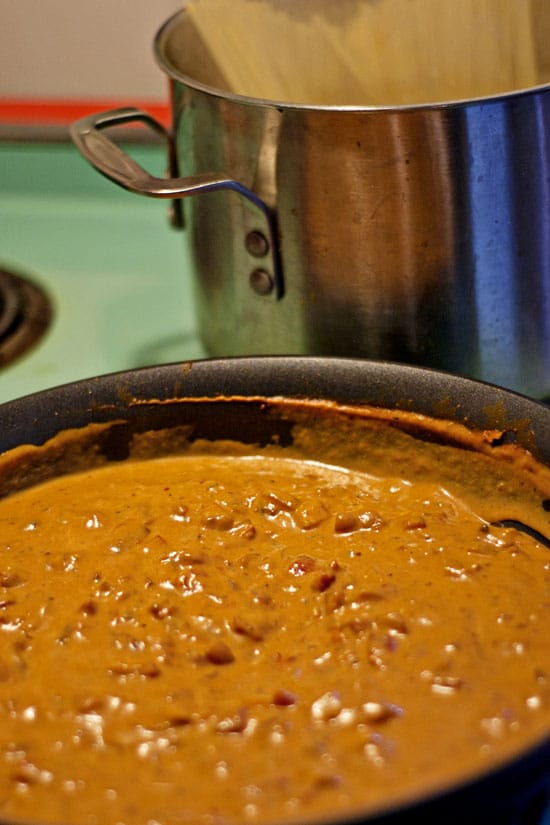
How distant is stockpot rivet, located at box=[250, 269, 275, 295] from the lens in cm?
98

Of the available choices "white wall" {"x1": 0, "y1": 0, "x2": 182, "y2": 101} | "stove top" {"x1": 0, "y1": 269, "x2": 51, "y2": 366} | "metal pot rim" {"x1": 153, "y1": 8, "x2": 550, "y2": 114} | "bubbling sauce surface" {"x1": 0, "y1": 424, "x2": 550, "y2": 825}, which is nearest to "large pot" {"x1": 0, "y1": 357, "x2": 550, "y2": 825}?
"bubbling sauce surface" {"x1": 0, "y1": 424, "x2": 550, "y2": 825}

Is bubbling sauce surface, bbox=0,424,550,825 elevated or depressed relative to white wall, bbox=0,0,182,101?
depressed

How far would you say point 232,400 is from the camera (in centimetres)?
94

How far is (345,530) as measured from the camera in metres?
0.87

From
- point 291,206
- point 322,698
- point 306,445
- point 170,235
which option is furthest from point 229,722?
point 170,235

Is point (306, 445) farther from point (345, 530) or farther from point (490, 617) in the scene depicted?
point (490, 617)

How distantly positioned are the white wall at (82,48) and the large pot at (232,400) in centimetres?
96

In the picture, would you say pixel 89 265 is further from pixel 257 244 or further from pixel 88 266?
pixel 257 244

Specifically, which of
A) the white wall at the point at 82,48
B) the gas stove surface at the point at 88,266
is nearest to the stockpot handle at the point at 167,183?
the gas stove surface at the point at 88,266

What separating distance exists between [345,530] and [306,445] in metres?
0.11

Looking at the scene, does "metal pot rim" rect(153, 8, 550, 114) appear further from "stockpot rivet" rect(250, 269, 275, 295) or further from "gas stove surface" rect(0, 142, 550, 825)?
"gas stove surface" rect(0, 142, 550, 825)

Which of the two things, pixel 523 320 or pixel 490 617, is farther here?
pixel 523 320

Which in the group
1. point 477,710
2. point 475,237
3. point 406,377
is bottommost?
point 477,710

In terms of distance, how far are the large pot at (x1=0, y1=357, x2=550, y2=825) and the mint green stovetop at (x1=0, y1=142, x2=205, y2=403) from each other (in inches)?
10.2
